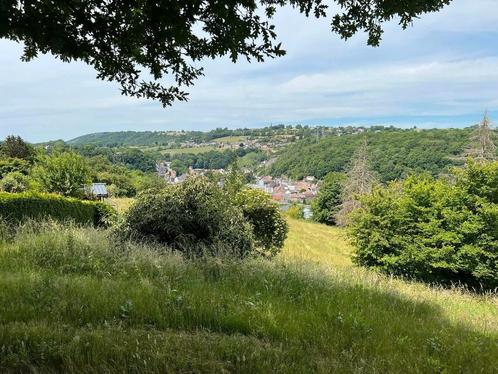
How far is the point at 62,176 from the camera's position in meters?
33.3

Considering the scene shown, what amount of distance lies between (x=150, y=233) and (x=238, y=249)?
7.64 ft

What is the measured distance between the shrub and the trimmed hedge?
3530mm

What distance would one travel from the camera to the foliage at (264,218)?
55.8 feet

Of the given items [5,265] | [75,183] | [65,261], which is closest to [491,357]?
[65,261]

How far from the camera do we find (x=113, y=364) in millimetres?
3031

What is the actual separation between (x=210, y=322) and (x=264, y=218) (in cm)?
1319

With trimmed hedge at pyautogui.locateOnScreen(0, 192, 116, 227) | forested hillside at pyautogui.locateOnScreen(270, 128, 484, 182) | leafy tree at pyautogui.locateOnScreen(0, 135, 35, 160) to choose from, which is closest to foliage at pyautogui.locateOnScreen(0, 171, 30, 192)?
trimmed hedge at pyautogui.locateOnScreen(0, 192, 116, 227)

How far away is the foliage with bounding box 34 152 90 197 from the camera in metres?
33.1

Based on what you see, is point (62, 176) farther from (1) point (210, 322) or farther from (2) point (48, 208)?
(1) point (210, 322)

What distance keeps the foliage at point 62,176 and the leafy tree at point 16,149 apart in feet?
90.2

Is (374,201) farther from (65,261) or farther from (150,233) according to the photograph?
(65,261)

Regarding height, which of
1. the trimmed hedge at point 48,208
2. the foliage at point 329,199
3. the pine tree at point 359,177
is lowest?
the foliage at point 329,199

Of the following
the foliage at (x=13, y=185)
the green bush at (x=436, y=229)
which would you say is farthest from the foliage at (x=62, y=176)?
the green bush at (x=436, y=229)

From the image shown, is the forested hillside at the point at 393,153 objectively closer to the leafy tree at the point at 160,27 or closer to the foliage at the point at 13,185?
the foliage at the point at 13,185
